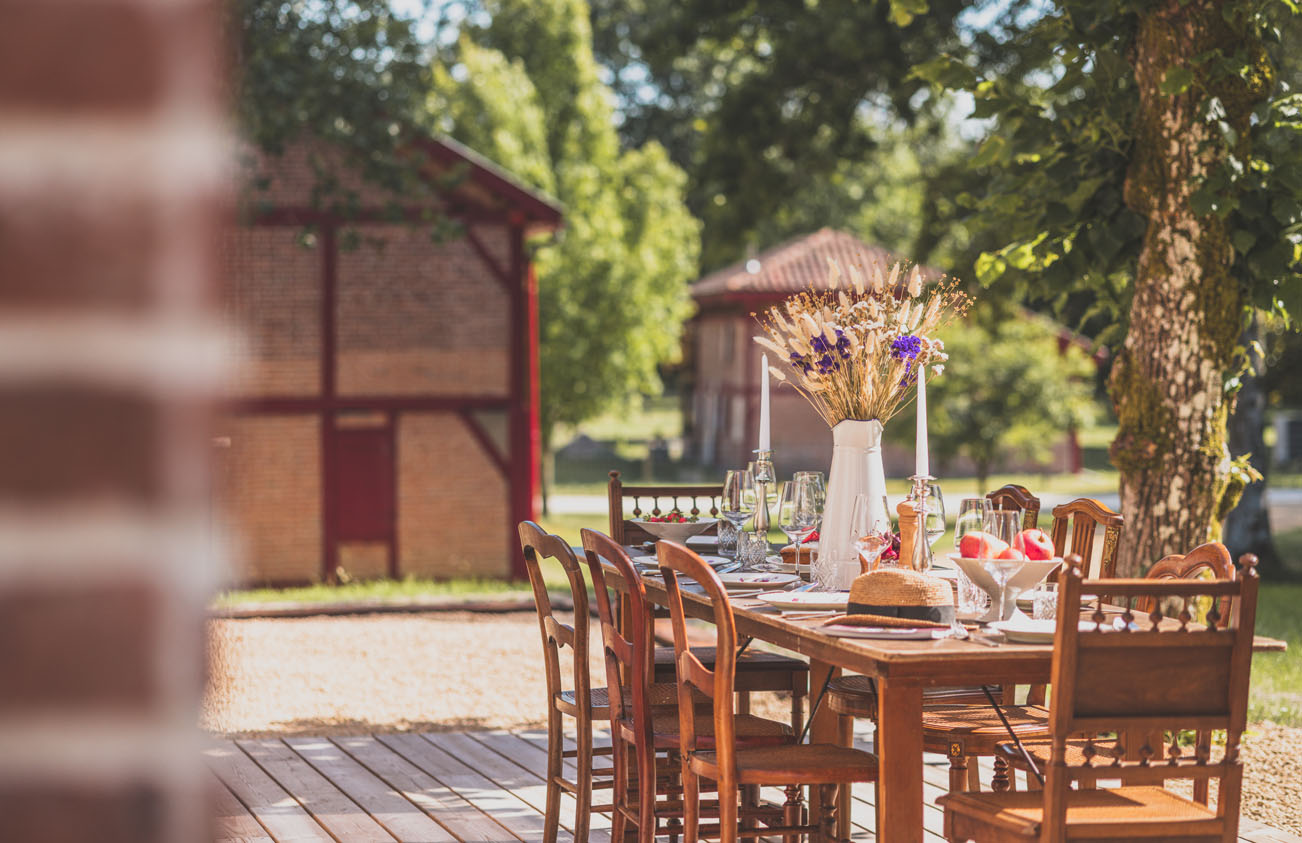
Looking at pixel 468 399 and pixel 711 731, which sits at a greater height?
pixel 468 399

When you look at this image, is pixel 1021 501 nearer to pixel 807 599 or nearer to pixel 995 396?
pixel 807 599

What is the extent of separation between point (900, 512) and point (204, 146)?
3535mm

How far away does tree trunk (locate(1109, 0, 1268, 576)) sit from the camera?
6.31 metres

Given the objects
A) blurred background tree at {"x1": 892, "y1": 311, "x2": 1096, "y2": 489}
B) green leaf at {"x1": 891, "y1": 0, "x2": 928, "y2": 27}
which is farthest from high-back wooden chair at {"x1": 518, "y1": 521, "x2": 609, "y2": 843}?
blurred background tree at {"x1": 892, "y1": 311, "x2": 1096, "y2": 489}

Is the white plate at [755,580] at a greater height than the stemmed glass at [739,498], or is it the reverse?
the stemmed glass at [739,498]

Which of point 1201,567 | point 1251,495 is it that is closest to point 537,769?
point 1201,567

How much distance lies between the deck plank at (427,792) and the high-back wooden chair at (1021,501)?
2139 millimetres

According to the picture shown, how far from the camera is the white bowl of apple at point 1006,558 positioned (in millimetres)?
3656

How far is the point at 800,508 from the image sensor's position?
182 inches

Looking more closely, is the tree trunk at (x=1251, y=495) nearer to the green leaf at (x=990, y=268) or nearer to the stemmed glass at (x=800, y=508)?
the green leaf at (x=990, y=268)

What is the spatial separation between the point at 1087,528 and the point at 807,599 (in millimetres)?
1425

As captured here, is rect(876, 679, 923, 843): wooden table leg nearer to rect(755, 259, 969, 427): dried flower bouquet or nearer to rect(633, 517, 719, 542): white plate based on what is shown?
rect(755, 259, 969, 427): dried flower bouquet

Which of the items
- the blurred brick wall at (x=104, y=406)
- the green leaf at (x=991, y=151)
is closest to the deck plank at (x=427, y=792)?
the green leaf at (x=991, y=151)

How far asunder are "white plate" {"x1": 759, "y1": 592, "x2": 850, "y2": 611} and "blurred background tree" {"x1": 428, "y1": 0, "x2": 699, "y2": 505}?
21053 mm
